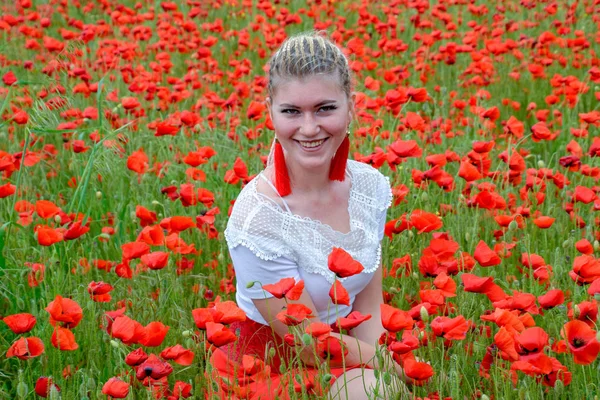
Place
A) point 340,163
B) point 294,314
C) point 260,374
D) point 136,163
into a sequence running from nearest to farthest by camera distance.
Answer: point 294,314, point 260,374, point 340,163, point 136,163

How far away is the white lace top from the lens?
2385 mm

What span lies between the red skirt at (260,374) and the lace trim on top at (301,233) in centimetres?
23

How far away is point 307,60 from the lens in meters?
2.34

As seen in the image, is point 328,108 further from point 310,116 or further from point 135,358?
point 135,358

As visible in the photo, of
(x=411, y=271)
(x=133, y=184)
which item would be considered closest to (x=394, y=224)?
(x=411, y=271)

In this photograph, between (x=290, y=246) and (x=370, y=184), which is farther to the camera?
(x=370, y=184)

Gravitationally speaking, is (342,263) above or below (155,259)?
above

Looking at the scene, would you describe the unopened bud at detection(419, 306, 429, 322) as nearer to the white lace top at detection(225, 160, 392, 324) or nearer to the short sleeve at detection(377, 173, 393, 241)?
the white lace top at detection(225, 160, 392, 324)

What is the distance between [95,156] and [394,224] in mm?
1106

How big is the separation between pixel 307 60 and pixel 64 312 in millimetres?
922

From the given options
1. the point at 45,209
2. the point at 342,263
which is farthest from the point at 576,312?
the point at 45,209

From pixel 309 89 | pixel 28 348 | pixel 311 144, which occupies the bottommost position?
pixel 28 348

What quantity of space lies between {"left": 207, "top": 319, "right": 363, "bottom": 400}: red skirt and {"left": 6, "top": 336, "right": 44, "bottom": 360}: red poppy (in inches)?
17.4

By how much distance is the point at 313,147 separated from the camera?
2.41m
